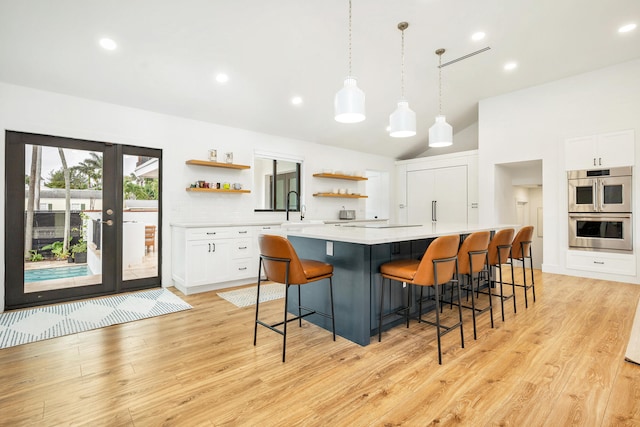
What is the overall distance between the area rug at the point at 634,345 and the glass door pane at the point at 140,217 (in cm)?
499

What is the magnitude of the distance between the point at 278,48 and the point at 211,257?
2747mm

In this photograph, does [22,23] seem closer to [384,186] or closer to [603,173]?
[384,186]

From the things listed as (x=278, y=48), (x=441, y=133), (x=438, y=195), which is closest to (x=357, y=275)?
(x=441, y=133)

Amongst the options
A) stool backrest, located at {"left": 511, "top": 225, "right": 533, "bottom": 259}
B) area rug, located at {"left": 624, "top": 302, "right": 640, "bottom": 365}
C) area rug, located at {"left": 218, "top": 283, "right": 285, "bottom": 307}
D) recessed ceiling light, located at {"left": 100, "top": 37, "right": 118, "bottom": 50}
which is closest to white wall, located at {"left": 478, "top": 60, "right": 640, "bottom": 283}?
stool backrest, located at {"left": 511, "top": 225, "right": 533, "bottom": 259}

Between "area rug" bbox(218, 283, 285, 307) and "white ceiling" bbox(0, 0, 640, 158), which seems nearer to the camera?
"white ceiling" bbox(0, 0, 640, 158)

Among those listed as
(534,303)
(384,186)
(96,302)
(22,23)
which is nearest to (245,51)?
(22,23)

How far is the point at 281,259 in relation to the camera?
2.23 meters

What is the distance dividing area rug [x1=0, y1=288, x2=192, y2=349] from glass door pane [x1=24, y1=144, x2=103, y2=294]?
1.30ft

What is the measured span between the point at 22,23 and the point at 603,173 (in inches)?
282

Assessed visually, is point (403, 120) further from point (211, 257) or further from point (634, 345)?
point (211, 257)

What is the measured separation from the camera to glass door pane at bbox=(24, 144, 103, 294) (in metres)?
3.54

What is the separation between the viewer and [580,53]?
4.31 meters

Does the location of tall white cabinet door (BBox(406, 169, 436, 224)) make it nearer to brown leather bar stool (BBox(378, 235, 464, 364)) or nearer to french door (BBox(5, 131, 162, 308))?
brown leather bar stool (BBox(378, 235, 464, 364))

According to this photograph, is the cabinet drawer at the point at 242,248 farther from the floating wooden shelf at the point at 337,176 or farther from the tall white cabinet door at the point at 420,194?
the tall white cabinet door at the point at 420,194
